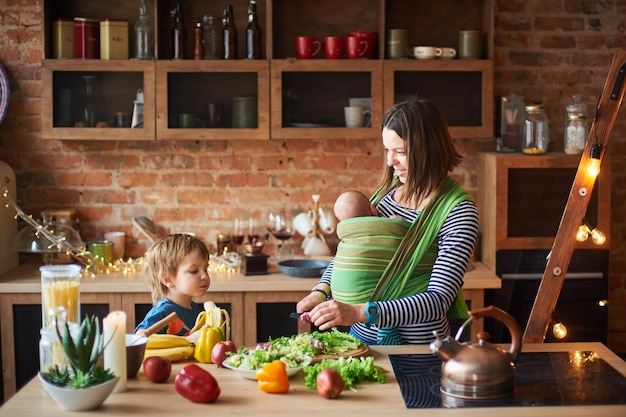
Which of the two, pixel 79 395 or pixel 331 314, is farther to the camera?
pixel 331 314

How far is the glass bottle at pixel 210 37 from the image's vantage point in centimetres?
461

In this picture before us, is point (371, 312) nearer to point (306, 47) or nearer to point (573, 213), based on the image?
point (573, 213)

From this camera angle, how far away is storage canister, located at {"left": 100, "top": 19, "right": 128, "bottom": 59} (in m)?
4.52

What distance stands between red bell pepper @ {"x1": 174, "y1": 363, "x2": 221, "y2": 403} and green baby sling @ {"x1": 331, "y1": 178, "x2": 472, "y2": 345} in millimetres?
774

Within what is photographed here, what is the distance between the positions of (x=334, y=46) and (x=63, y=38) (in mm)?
1373

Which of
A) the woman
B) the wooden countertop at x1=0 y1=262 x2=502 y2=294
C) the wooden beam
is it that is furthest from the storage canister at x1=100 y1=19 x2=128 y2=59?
the wooden beam

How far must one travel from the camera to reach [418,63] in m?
4.52

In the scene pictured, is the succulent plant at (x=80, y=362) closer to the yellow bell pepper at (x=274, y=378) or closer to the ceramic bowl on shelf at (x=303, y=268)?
the yellow bell pepper at (x=274, y=378)

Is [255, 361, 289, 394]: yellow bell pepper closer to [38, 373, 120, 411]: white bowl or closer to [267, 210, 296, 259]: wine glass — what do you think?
[38, 373, 120, 411]: white bowl

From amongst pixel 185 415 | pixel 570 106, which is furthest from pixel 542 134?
pixel 185 415

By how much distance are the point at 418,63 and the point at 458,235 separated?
1.88m

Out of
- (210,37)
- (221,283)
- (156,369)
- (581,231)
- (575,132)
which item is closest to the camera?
(156,369)

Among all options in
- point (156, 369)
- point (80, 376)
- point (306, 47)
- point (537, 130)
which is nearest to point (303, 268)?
point (306, 47)

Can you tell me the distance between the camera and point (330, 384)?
2.28 meters
